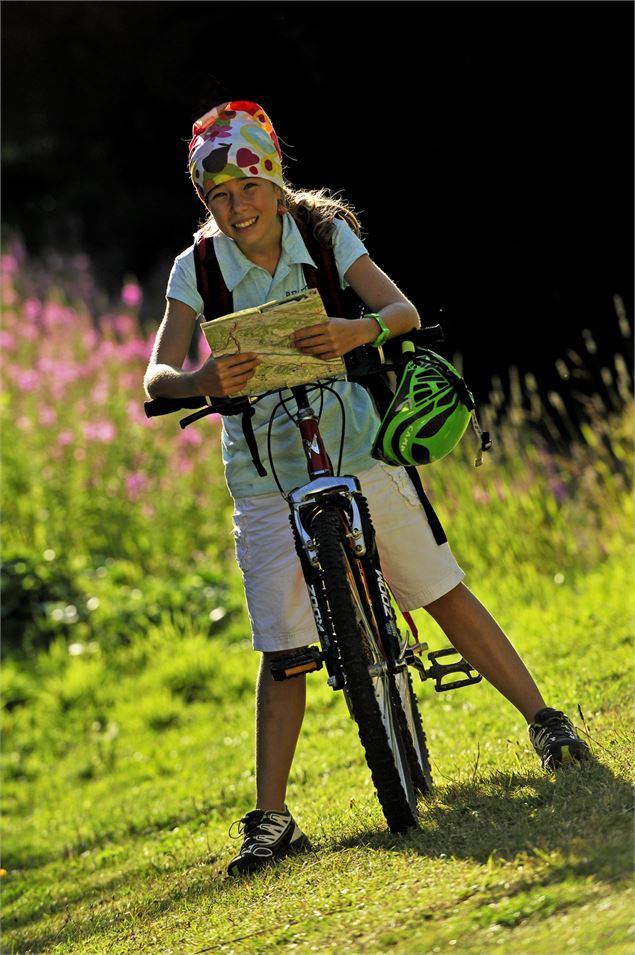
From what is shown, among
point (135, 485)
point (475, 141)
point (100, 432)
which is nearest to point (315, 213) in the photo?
point (135, 485)

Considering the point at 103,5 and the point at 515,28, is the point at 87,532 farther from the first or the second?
the point at 103,5

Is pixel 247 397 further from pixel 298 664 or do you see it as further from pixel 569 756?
pixel 569 756

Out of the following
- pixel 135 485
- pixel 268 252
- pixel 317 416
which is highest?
pixel 135 485

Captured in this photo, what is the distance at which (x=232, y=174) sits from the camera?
4191mm

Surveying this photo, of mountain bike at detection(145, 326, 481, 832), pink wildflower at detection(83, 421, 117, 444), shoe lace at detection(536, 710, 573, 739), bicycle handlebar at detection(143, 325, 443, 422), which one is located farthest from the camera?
pink wildflower at detection(83, 421, 117, 444)

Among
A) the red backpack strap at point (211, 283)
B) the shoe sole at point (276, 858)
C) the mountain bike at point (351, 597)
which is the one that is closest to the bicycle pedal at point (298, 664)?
the mountain bike at point (351, 597)

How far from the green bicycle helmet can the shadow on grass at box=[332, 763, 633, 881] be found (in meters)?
1.03

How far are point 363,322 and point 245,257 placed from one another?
529mm

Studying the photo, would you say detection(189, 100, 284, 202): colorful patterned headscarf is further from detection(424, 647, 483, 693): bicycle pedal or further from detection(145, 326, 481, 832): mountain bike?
detection(424, 647, 483, 693): bicycle pedal

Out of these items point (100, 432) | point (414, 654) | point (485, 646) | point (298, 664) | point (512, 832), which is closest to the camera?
point (512, 832)

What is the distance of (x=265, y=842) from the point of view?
174 inches

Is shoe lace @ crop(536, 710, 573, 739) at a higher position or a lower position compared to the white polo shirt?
lower

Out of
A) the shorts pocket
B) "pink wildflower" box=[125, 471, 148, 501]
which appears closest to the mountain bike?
the shorts pocket

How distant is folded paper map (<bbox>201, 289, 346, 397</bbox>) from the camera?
3.85 metres
